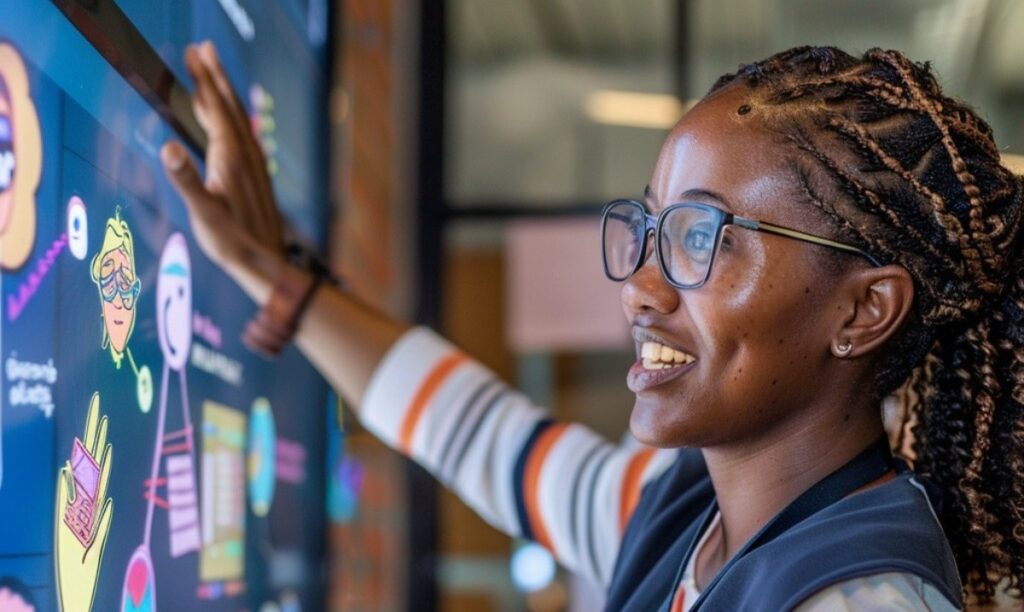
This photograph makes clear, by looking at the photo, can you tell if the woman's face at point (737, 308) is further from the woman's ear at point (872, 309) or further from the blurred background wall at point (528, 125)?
the blurred background wall at point (528, 125)

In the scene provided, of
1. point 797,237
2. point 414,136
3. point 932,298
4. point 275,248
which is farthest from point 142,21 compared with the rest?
point 414,136

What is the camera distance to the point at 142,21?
42.8 inches

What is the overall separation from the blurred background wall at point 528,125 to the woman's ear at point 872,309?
6.59ft

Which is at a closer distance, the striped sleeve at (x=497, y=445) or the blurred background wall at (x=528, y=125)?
the striped sleeve at (x=497, y=445)

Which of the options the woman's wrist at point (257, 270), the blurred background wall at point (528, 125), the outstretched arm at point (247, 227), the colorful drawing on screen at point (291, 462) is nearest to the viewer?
the outstretched arm at point (247, 227)

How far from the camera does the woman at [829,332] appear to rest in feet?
3.17

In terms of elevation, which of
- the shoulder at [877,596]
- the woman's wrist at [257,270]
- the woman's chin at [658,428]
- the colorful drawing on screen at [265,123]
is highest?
the colorful drawing on screen at [265,123]

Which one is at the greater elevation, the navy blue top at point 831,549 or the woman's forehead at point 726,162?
the woman's forehead at point 726,162

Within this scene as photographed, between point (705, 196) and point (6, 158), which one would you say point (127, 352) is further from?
point (705, 196)

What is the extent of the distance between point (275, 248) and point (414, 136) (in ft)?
5.85

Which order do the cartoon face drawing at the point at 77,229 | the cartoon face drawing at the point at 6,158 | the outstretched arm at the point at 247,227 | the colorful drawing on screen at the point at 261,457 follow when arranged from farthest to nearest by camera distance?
the colorful drawing on screen at the point at 261,457
the outstretched arm at the point at 247,227
the cartoon face drawing at the point at 77,229
the cartoon face drawing at the point at 6,158

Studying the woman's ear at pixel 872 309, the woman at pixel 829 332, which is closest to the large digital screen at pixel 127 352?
the woman at pixel 829 332

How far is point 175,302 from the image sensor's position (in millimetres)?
1174

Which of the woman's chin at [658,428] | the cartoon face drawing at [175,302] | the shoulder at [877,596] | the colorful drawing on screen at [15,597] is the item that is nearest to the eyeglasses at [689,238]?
the woman's chin at [658,428]
